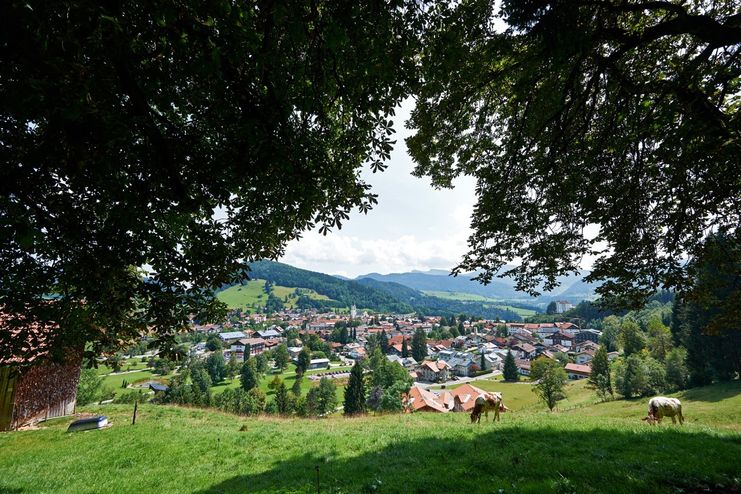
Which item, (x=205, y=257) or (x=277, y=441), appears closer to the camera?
(x=205, y=257)

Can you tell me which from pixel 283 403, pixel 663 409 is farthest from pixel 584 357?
pixel 663 409

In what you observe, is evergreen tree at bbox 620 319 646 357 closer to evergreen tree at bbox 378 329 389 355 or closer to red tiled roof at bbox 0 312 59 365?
red tiled roof at bbox 0 312 59 365

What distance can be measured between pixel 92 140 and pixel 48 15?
56.2 inches

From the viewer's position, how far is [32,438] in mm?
14047

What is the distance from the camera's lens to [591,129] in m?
8.83

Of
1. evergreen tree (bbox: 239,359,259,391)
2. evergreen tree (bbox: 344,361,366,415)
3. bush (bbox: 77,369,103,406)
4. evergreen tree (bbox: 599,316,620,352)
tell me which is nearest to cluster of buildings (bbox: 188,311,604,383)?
evergreen tree (bbox: 599,316,620,352)

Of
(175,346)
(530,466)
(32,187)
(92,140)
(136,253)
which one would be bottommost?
(530,466)

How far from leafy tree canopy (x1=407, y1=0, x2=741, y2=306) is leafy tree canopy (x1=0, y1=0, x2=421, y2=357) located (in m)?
1.74

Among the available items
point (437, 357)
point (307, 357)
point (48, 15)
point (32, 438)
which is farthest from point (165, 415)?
Result: point (437, 357)

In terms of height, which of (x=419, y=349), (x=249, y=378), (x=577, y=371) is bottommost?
(x=419, y=349)

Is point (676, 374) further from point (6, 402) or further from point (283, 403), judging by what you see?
point (6, 402)

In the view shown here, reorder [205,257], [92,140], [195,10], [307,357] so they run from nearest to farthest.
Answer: [195,10] → [92,140] → [205,257] → [307,357]

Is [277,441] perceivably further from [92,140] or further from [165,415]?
[92,140]

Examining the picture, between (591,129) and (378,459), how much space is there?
10549 mm
